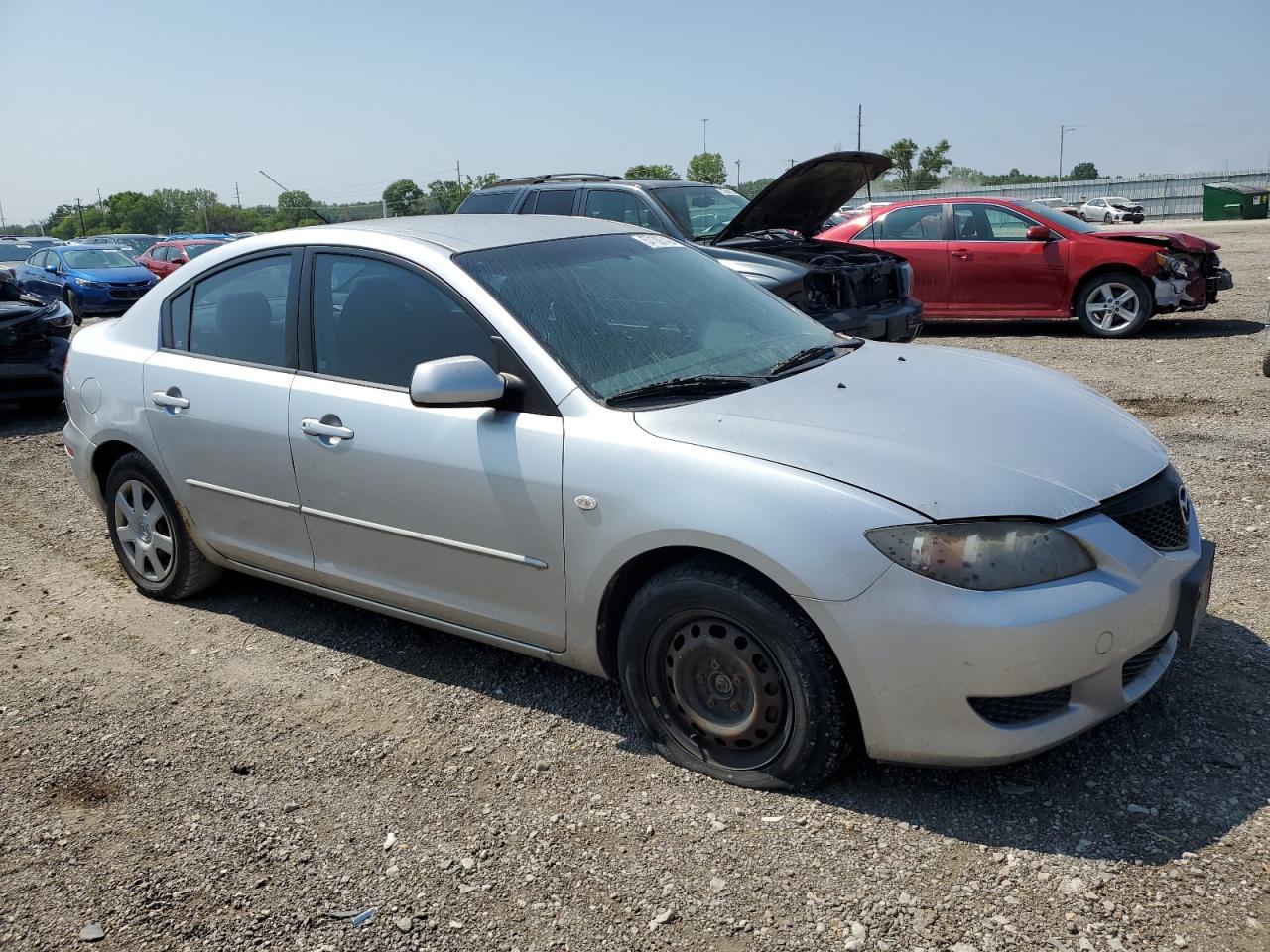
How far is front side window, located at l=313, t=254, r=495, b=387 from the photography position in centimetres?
367

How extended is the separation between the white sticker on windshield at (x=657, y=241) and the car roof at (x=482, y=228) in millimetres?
51

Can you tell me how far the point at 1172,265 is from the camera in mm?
10883

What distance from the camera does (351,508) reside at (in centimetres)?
385

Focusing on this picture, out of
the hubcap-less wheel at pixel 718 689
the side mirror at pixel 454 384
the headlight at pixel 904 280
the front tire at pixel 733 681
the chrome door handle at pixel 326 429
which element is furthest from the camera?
the headlight at pixel 904 280

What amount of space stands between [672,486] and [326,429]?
4.80 ft

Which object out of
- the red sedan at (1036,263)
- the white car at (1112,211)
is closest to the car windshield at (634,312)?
the red sedan at (1036,263)

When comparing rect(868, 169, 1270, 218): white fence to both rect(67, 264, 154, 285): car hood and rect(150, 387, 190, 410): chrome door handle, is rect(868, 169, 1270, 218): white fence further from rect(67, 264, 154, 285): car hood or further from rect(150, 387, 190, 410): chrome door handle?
rect(150, 387, 190, 410): chrome door handle

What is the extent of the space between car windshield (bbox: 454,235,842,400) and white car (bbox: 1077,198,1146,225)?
48607mm

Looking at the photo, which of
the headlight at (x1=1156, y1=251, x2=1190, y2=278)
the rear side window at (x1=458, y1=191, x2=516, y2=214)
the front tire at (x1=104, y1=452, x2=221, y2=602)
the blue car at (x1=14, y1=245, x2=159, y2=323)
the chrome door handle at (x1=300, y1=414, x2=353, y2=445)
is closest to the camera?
the chrome door handle at (x1=300, y1=414, x2=353, y2=445)

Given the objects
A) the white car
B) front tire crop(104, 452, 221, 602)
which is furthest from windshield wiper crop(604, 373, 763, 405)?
the white car

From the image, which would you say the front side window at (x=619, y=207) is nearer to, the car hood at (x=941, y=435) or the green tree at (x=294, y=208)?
the green tree at (x=294, y=208)

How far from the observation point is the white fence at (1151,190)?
52.2 meters

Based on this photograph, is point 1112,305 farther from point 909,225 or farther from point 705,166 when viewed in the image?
point 705,166

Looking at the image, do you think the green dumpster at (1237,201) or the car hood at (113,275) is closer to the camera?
the car hood at (113,275)
